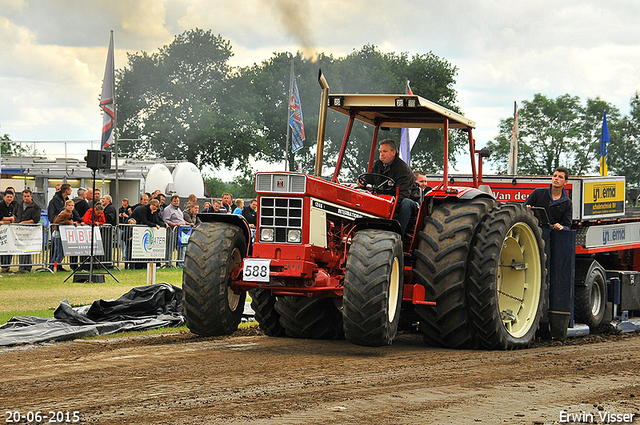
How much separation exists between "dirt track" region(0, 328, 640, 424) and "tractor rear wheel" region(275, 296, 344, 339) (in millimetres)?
374

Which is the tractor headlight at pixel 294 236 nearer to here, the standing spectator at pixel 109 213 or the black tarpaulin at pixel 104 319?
the black tarpaulin at pixel 104 319

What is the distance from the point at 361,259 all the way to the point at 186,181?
33.8 m

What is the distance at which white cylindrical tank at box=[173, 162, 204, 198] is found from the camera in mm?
39906

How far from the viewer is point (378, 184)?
877 centimetres

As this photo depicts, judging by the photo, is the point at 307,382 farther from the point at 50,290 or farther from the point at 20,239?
the point at 20,239

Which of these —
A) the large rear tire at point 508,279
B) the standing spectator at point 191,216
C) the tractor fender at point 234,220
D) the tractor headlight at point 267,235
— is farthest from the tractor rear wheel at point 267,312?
the standing spectator at point 191,216

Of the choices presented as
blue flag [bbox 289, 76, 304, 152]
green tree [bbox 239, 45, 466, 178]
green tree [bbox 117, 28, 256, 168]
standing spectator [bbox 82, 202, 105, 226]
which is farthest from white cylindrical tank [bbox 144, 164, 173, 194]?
green tree [bbox 117, 28, 256, 168]

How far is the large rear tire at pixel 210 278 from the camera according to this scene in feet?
25.4

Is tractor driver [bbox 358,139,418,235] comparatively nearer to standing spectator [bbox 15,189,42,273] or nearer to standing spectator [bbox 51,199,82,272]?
standing spectator [bbox 51,199,82,272]

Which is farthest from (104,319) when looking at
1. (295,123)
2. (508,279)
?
(295,123)

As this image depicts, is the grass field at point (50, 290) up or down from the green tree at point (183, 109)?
down

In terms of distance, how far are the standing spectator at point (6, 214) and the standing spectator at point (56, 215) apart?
86 centimetres

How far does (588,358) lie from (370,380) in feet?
9.56

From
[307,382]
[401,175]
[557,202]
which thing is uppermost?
[401,175]
